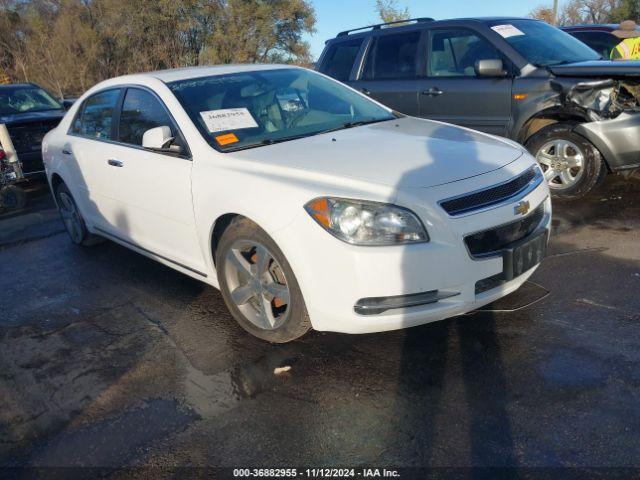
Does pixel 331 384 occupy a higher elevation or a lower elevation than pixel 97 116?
lower

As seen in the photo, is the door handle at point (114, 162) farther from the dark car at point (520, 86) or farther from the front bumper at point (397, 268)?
the dark car at point (520, 86)

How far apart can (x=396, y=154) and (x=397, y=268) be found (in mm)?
819

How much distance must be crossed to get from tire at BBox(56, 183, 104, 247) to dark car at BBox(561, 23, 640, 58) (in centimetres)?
763

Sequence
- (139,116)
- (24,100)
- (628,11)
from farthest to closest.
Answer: (628,11), (24,100), (139,116)

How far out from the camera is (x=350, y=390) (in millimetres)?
2883

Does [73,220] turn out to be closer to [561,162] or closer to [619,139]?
[561,162]

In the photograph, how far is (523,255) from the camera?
10.0ft

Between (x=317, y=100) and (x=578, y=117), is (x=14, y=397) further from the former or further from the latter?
(x=578, y=117)

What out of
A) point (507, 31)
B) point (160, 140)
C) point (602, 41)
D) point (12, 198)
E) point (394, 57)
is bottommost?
point (12, 198)

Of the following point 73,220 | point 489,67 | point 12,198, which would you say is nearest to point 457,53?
point 489,67

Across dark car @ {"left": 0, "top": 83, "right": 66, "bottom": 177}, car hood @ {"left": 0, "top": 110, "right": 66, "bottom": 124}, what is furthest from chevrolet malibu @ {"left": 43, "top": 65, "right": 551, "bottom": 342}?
car hood @ {"left": 0, "top": 110, "right": 66, "bottom": 124}

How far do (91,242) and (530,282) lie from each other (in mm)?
4015

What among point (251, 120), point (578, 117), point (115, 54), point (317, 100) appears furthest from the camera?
point (115, 54)

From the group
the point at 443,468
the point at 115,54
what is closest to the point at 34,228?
the point at 443,468
